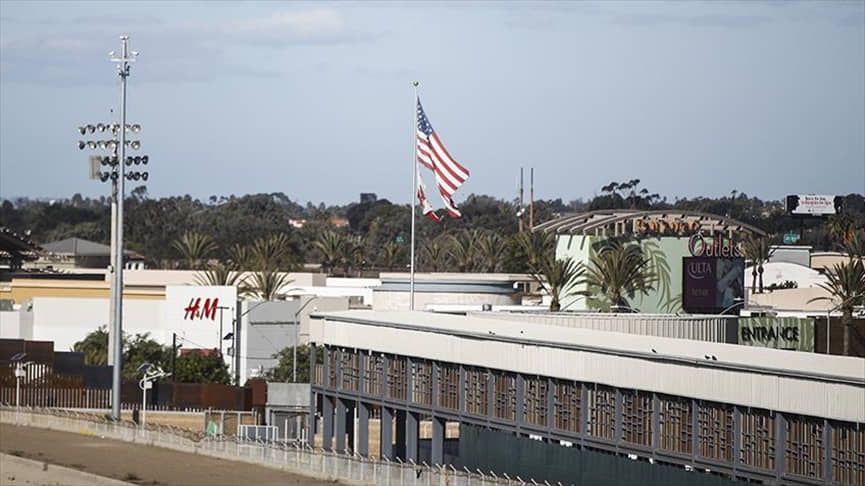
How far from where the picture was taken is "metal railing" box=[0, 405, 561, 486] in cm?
4434

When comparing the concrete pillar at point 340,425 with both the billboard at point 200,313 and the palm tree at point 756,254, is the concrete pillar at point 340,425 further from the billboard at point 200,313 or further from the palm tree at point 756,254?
the palm tree at point 756,254

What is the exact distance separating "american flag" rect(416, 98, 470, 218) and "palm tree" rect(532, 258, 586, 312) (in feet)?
80.0

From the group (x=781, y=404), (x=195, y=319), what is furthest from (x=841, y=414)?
(x=195, y=319)

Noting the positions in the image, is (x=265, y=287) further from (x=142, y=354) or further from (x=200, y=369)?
(x=200, y=369)

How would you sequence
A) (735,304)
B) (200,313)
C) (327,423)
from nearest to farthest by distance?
(327,423)
(735,304)
(200,313)

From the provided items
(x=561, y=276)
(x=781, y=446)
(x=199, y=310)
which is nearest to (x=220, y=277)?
(x=199, y=310)

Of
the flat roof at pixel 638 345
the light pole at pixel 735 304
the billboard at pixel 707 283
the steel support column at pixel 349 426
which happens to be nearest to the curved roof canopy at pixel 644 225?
the billboard at pixel 707 283

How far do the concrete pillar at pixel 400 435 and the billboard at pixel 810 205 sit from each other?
316ft

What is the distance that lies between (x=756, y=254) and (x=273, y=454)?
252 ft

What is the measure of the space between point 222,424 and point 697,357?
3279cm

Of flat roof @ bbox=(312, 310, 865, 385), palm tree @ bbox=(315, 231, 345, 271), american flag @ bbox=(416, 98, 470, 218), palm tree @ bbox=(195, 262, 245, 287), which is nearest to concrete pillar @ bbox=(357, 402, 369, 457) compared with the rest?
flat roof @ bbox=(312, 310, 865, 385)

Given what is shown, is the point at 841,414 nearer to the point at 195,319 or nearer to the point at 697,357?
the point at 697,357

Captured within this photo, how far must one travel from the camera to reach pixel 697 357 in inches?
Result: 1613

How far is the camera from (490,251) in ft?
481
